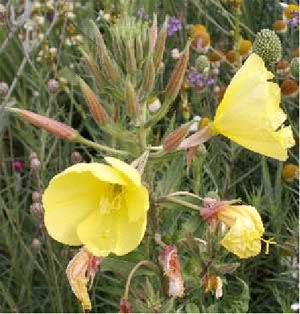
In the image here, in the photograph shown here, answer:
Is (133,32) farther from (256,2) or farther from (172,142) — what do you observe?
(256,2)

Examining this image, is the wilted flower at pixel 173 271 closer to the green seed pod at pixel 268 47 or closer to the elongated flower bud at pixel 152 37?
the elongated flower bud at pixel 152 37

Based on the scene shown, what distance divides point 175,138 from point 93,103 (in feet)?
0.53

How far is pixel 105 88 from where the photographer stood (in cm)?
152

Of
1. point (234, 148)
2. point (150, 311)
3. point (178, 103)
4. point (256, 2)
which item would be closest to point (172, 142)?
point (150, 311)

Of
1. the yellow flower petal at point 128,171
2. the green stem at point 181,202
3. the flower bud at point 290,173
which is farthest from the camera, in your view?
the flower bud at point 290,173

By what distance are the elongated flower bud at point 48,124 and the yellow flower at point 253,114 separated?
26 cm

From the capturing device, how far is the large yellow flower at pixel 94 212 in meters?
1.39

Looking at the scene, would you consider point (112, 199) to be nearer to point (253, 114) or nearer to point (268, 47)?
point (253, 114)

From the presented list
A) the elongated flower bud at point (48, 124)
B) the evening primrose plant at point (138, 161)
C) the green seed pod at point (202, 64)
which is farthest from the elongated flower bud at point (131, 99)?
the green seed pod at point (202, 64)

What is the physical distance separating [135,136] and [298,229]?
94 cm

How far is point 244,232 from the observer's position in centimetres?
140

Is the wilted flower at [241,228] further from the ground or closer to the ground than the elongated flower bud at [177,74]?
closer to the ground

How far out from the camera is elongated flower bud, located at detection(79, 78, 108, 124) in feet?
4.83

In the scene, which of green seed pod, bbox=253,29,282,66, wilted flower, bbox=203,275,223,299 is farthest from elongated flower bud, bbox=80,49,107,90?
green seed pod, bbox=253,29,282,66
